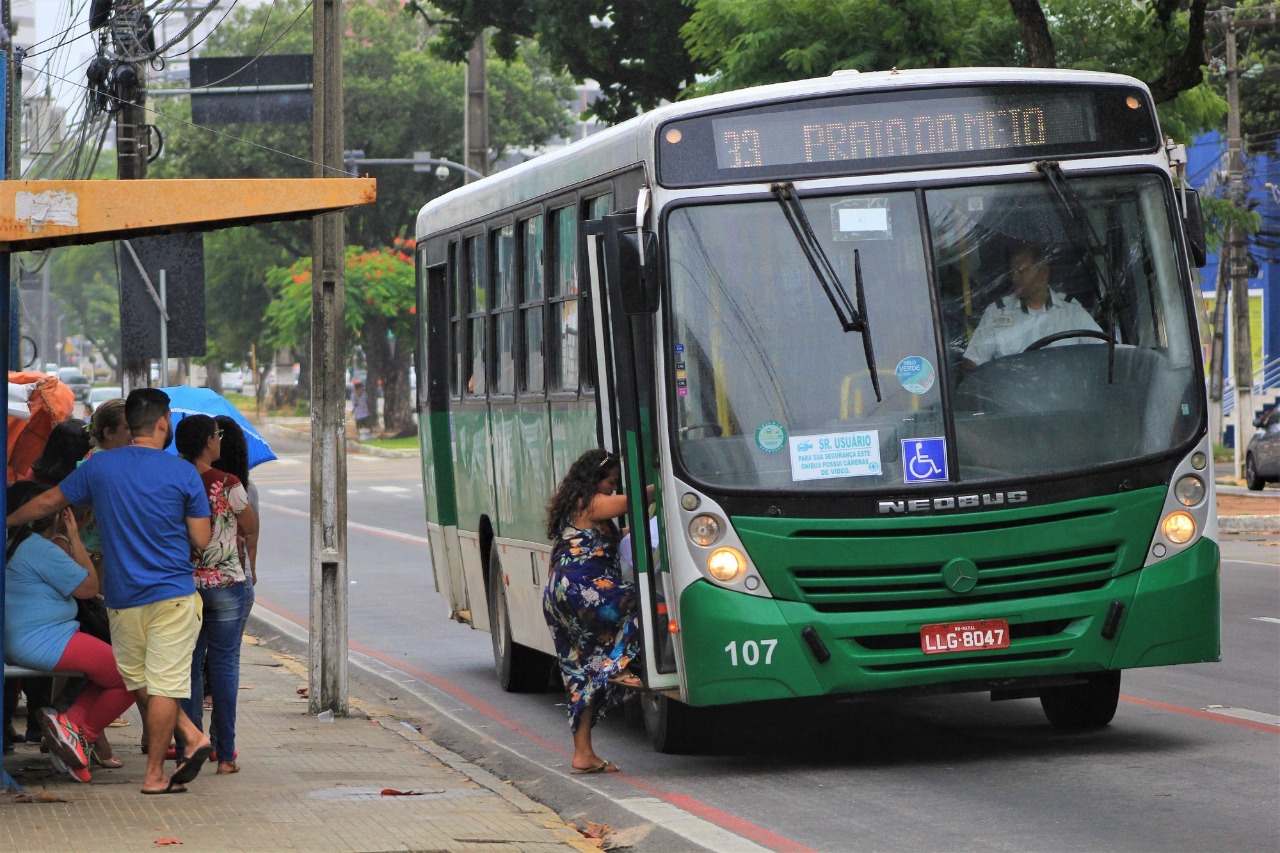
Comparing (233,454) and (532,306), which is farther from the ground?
(532,306)

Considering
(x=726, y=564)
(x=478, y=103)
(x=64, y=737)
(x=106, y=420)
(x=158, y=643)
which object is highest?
(x=478, y=103)

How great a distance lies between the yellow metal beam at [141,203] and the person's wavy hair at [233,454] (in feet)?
5.76

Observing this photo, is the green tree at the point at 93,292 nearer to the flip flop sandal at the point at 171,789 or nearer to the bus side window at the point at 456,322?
the bus side window at the point at 456,322

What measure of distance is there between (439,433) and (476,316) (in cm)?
163

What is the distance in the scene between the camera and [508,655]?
41.6ft

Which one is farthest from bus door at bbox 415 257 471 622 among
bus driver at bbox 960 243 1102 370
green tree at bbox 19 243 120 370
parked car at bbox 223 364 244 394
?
parked car at bbox 223 364 244 394

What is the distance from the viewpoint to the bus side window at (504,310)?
11.6m

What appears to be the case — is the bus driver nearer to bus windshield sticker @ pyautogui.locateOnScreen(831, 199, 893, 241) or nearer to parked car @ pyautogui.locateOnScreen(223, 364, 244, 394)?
bus windshield sticker @ pyautogui.locateOnScreen(831, 199, 893, 241)

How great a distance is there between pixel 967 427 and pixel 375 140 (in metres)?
52.6

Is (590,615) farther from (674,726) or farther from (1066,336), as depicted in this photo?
(1066,336)

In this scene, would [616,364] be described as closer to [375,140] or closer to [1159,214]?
[1159,214]

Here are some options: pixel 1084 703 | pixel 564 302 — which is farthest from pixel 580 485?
pixel 1084 703

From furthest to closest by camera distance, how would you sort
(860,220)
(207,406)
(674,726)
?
(207,406)
(674,726)
(860,220)

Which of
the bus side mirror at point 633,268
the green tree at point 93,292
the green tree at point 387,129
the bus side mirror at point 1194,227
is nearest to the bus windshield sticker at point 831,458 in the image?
the bus side mirror at point 633,268
